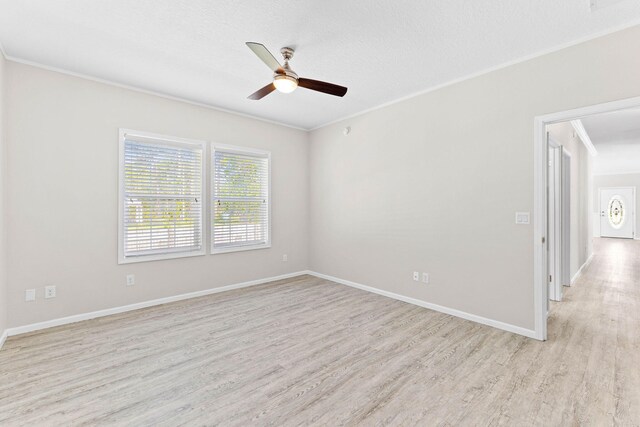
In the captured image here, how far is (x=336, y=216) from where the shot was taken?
16.7ft

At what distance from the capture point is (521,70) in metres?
2.92

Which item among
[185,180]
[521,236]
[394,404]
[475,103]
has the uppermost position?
[475,103]

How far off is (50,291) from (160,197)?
1.51m

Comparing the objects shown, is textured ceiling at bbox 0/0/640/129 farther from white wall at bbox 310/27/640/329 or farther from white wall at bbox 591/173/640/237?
white wall at bbox 591/173/640/237

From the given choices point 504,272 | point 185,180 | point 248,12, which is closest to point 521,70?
point 504,272

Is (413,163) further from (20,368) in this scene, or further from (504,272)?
(20,368)

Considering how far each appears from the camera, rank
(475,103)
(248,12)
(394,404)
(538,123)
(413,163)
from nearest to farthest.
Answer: (394,404) < (248,12) < (538,123) < (475,103) < (413,163)

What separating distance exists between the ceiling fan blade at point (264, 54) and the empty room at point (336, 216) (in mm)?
19

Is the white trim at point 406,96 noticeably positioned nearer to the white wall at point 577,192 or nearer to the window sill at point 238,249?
the white wall at point 577,192

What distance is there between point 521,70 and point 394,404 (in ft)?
10.8

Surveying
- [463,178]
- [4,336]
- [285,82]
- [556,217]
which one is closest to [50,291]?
[4,336]

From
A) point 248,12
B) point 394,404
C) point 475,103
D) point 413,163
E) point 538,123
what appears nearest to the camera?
point 394,404

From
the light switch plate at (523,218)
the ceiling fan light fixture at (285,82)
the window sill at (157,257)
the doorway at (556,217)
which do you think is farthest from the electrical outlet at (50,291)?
the doorway at (556,217)

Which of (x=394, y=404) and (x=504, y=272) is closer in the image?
(x=394, y=404)
